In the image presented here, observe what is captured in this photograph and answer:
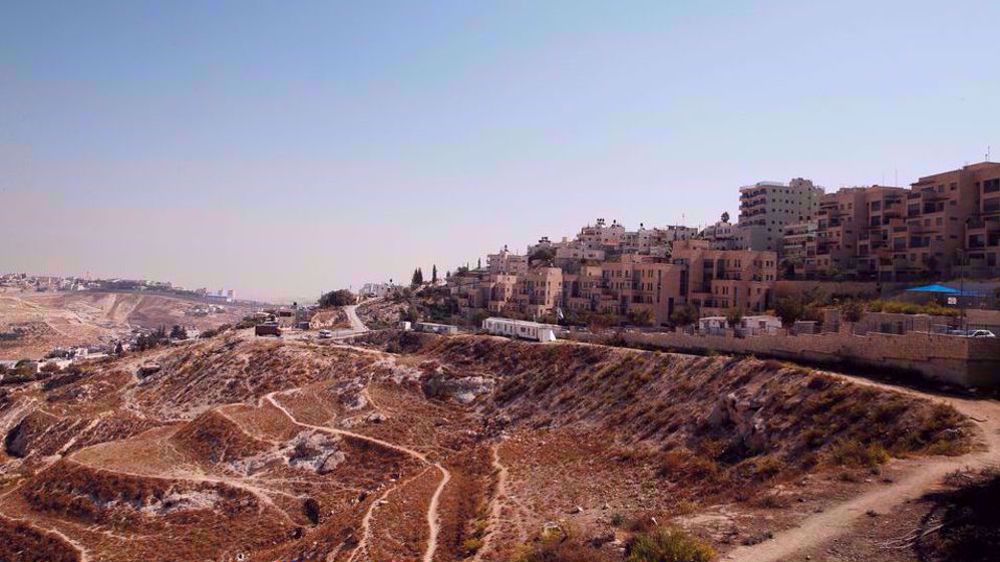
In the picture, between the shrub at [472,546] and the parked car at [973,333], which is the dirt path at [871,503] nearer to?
the parked car at [973,333]

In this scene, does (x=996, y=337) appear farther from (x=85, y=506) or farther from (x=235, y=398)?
(x=235, y=398)

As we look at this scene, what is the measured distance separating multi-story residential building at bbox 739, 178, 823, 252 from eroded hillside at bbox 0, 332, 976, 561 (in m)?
50.2

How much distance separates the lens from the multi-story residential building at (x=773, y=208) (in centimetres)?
8900

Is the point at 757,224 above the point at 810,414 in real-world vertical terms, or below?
above

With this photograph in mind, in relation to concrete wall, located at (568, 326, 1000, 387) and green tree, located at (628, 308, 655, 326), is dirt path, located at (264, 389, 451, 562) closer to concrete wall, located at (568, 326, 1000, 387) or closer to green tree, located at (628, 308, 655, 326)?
concrete wall, located at (568, 326, 1000, 387)

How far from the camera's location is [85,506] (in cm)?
3553

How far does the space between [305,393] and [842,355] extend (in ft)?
128

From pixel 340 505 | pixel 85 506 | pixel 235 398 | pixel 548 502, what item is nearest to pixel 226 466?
pixel 85 506

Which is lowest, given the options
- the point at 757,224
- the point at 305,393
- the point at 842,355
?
the point at 305,393

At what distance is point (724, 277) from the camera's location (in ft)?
218

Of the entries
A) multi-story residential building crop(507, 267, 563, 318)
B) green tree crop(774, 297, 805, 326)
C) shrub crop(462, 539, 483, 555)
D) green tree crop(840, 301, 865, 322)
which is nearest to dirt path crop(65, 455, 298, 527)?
shrub crop(462, 539, 483, 555)

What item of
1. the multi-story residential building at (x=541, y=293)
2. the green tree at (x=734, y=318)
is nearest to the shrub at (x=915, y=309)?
the green tree at (x=734, y=318)

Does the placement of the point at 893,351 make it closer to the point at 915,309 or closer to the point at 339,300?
the point at 915,309

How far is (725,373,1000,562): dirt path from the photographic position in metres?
14.3
